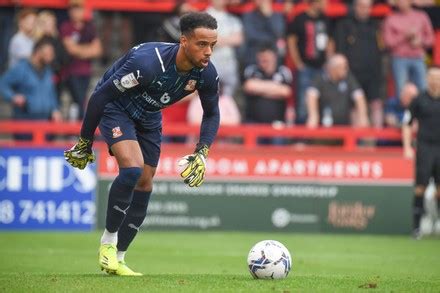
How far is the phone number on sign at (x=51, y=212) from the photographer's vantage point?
1741 cm

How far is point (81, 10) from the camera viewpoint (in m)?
18.1

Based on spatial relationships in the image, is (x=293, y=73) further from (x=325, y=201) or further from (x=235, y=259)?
(x=235, y=259)

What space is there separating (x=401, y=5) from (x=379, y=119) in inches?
83.3

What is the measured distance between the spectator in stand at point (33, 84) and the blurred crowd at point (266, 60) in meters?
0.02

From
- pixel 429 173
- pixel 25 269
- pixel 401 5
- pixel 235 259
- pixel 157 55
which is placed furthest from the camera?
pixel 401 5

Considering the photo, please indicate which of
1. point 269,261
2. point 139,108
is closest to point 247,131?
point 139,108

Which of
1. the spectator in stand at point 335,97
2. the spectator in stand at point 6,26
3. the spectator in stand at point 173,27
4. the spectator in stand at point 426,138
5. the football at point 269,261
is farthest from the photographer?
the spectator in stand at point 6,26

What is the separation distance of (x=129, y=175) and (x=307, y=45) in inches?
373

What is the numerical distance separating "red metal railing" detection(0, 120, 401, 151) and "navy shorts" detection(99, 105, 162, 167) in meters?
7.30

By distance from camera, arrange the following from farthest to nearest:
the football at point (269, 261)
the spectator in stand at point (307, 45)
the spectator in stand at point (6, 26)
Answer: the spectator in stand at point (6, 26) → the spectator in stand at point (307, 45) → the football at point (269, 261)

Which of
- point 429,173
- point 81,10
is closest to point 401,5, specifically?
point 429,173

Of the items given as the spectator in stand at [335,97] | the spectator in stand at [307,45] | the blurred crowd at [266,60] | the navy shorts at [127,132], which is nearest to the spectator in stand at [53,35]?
the blurred crowd at [266,60]

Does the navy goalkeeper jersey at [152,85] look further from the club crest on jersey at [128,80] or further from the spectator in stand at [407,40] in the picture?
the spectator in stand at [407,40]

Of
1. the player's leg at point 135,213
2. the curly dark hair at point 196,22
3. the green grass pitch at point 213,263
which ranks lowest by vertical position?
the green grass pitch at point 213,263
